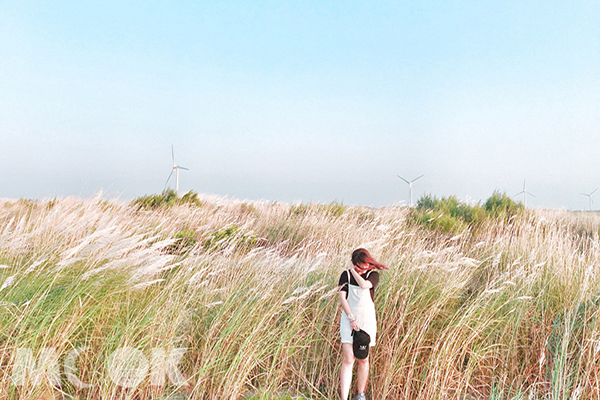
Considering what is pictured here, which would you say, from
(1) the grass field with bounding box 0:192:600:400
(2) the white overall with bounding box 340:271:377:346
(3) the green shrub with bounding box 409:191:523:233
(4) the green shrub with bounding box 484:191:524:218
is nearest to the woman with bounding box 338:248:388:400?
(2) the white overall with bounding box 340:271:377:346

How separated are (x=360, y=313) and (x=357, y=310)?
0.03 meters

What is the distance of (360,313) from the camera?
12.3ft

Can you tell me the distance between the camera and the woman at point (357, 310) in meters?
3.71

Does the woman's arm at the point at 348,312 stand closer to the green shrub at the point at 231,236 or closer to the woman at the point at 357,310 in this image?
the woman at the point at 357,310

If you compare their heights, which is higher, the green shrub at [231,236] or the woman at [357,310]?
the woman at [357,310]

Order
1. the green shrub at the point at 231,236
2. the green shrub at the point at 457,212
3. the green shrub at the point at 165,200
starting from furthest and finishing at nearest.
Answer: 1. the green shrub at the point at 165,200
2. the green shrub at the point at 457,212
3. the green shrub at the point at 231,236

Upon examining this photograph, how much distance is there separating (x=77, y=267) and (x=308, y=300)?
7.68ft

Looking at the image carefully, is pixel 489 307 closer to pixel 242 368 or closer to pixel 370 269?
pixel 370 269

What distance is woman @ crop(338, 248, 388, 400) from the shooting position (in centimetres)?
371

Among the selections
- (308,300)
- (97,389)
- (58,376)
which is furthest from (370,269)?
(58,376)

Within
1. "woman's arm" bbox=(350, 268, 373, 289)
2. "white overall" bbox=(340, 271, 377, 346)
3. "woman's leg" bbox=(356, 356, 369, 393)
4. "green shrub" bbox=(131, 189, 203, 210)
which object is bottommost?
"green shrub" bbox=(131, 189, 203, 210)

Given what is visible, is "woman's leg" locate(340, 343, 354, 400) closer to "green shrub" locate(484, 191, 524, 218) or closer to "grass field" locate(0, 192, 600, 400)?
"grass field" locate(0, 192, 600, 400)

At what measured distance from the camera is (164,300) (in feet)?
14.2

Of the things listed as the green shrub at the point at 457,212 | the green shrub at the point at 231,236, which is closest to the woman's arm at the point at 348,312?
the green shrub at the point at 231,236
